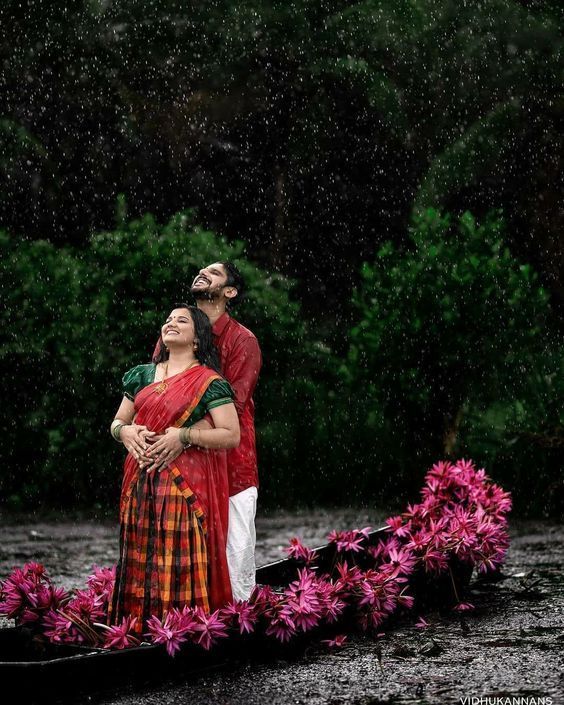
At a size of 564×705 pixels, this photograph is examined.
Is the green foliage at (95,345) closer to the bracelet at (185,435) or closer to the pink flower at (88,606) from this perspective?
the pink flower at (88,606)

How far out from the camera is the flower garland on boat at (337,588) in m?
5.07

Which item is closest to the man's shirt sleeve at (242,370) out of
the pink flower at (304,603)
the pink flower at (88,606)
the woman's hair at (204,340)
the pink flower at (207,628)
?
the woman's hair at (204,340)

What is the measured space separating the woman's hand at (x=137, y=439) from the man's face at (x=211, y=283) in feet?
2.72

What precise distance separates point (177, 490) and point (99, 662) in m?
0.94

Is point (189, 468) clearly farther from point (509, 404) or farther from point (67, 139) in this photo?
point (67, 139)

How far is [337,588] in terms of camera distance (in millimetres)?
5629

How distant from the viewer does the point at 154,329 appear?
41.9 feet

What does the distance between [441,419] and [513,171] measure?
7.61m

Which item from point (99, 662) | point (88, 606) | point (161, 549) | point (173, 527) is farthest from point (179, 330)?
point (99, 662)

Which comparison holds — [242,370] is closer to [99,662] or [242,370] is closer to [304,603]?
[304,603]

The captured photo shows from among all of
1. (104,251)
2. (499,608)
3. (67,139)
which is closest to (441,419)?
(104,251)

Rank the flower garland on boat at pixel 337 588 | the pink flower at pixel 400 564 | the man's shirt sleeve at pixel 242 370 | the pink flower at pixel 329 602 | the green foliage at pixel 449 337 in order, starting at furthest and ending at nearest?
the green foliage at pixel 449 337, the pink flower at pixel 400 564, the man's shirt sleeve at pixel 242 370, the pink flower at pixel 329 602, the flower garland on boat at pixel 337 588

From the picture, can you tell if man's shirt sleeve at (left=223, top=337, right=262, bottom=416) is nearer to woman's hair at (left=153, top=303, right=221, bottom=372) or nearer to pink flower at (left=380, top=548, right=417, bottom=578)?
woman's hair at (left=153, top=303, right=221, bottom=372)

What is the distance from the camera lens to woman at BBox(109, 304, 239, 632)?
518cm
